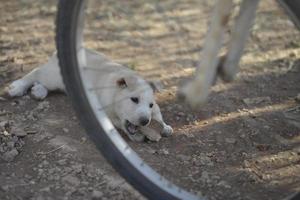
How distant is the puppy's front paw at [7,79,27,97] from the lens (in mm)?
3746

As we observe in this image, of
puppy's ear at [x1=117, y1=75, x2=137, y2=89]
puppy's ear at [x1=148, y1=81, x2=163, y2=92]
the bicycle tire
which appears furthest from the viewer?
puppy's ear at [x1=148, y1=81, x2=163, y2=92]

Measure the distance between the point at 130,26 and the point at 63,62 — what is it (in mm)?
2423

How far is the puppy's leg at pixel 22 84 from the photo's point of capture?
3750 mm

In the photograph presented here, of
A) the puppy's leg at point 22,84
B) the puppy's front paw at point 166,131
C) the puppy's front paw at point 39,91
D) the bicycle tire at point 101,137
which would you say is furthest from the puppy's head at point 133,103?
the bicycle tire at point 101,137

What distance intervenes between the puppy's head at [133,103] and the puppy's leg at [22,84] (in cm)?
67

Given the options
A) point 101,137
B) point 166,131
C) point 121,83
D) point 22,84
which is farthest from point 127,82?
point 101,137

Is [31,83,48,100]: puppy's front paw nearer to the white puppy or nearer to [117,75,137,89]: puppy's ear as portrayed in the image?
the white puppy

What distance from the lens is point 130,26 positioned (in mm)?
4883

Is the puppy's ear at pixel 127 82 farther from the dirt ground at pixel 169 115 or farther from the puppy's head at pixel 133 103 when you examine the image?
the dirt ground at pixel 169 115

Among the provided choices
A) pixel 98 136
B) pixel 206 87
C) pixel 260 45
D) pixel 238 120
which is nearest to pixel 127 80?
pixel 238 120

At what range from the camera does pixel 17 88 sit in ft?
12.3

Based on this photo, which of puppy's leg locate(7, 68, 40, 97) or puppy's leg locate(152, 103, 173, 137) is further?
puppy's leg locate(7, 68, 40, 97)

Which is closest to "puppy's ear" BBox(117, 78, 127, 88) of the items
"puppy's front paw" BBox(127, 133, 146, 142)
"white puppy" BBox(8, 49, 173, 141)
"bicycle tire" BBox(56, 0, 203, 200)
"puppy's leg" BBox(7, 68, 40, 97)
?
"white puppy" BBox(8, 49, 173, 141)

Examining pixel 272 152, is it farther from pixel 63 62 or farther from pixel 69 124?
pixel 63 62
